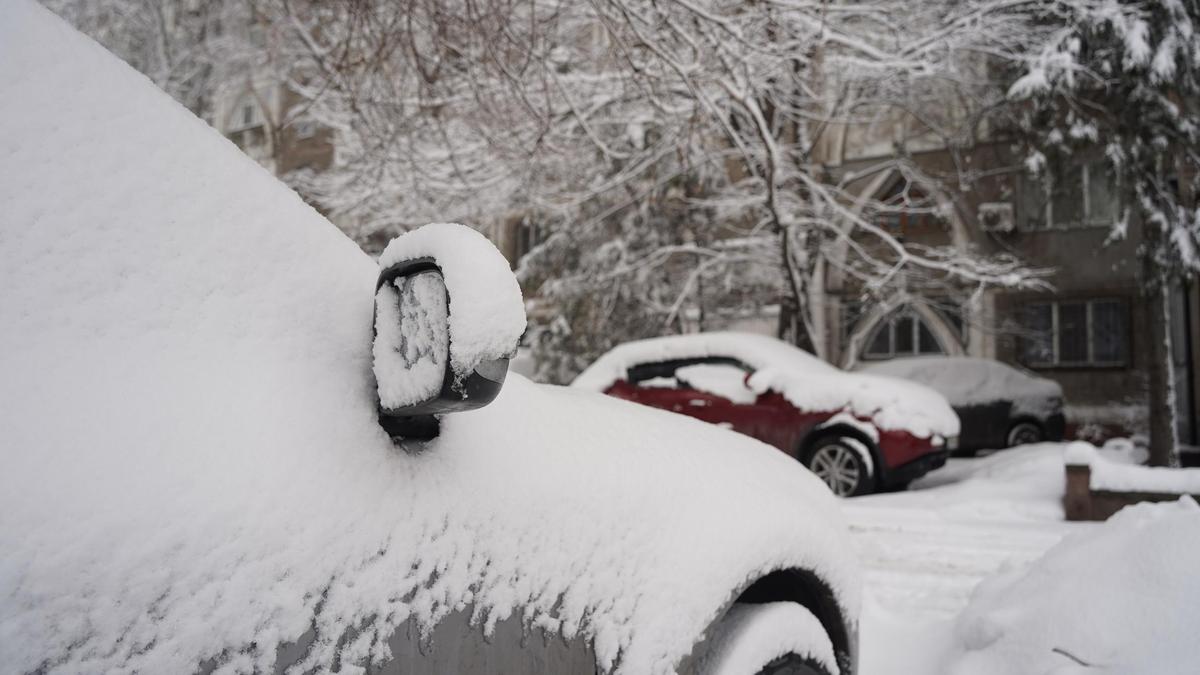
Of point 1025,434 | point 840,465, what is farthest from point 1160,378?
point 840,465

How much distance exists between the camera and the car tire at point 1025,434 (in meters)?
13.5

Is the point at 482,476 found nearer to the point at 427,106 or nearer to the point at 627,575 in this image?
the point at 627,575

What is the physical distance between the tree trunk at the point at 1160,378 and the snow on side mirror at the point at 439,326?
11457 mm

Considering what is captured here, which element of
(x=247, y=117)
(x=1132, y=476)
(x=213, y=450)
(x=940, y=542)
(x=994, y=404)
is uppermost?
(x=247, y=117)

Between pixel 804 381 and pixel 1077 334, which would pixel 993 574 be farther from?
pixel 1077 334

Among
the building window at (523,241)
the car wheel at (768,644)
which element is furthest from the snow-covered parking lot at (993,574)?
the building window at (523,241)

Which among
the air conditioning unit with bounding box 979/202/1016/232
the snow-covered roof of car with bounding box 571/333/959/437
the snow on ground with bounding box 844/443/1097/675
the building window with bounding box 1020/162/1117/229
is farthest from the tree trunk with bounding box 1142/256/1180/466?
the air conditioning unit with bounding box 979/202/1016/232

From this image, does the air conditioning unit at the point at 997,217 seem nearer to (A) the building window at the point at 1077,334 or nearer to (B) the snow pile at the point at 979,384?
(A) the building window at the point at 1077,334

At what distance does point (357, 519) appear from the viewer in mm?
1305

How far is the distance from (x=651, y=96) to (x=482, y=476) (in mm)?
4859

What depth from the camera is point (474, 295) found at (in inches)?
50.8

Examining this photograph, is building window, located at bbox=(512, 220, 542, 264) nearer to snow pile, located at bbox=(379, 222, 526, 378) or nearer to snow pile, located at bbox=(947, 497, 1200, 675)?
snow pile, located at bbox=(947, 497, 1200, 675)

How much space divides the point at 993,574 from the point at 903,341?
16285mm

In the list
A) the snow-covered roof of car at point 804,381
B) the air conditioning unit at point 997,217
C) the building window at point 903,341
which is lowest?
the building window at point 903,341
